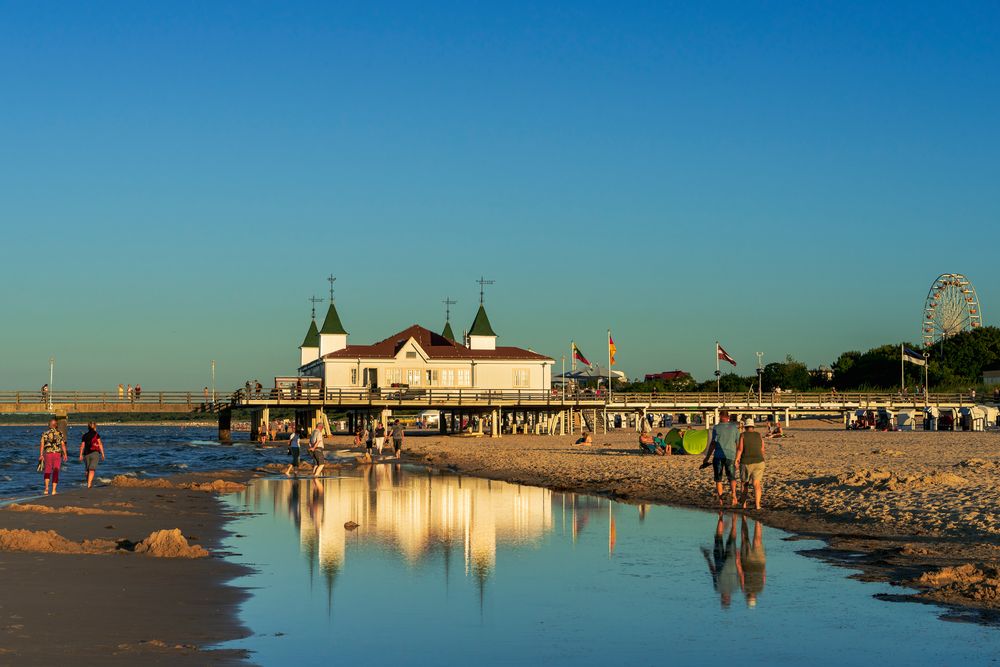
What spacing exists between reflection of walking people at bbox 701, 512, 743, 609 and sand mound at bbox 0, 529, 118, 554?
25.2ft

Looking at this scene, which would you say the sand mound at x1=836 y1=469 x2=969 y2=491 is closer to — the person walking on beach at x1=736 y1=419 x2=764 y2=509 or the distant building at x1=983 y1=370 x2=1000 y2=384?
the person walking on beach at x1=736 y1=419 x2=764 y2=509

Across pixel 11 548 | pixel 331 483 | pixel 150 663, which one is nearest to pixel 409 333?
pixel 331 483

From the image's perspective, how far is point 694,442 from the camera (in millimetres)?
36844

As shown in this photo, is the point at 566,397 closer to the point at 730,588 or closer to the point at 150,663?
the point at 730,588

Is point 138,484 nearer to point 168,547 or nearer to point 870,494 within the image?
point 168,547

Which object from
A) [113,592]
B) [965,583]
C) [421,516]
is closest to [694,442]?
[421,516]

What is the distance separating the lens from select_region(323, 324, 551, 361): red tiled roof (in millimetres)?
69062

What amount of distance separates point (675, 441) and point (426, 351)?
34266mm

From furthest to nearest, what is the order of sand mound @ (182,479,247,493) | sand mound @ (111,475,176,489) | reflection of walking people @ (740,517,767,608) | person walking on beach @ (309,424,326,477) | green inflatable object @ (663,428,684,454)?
green inflatable object @ (663,428,684,454) < person walking on beach @ (309,424,326,477) < sand mound @ (182,479,247,493) < sand mound @ (111,475,176,489) < reflection of walking people @ (740,517,767,608)

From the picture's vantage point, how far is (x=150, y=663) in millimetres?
8211

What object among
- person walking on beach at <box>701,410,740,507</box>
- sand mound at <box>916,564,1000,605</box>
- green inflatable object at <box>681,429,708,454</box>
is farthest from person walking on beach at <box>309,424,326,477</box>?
sand mound at <box>916,564,1000,605</box>

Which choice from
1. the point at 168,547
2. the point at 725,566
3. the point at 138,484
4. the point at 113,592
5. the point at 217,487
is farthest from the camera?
the point at 217,487

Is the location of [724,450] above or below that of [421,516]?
above

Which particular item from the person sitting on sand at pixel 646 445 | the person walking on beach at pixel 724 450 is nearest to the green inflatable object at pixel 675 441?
the person sitting on sand at pixel 646 445
